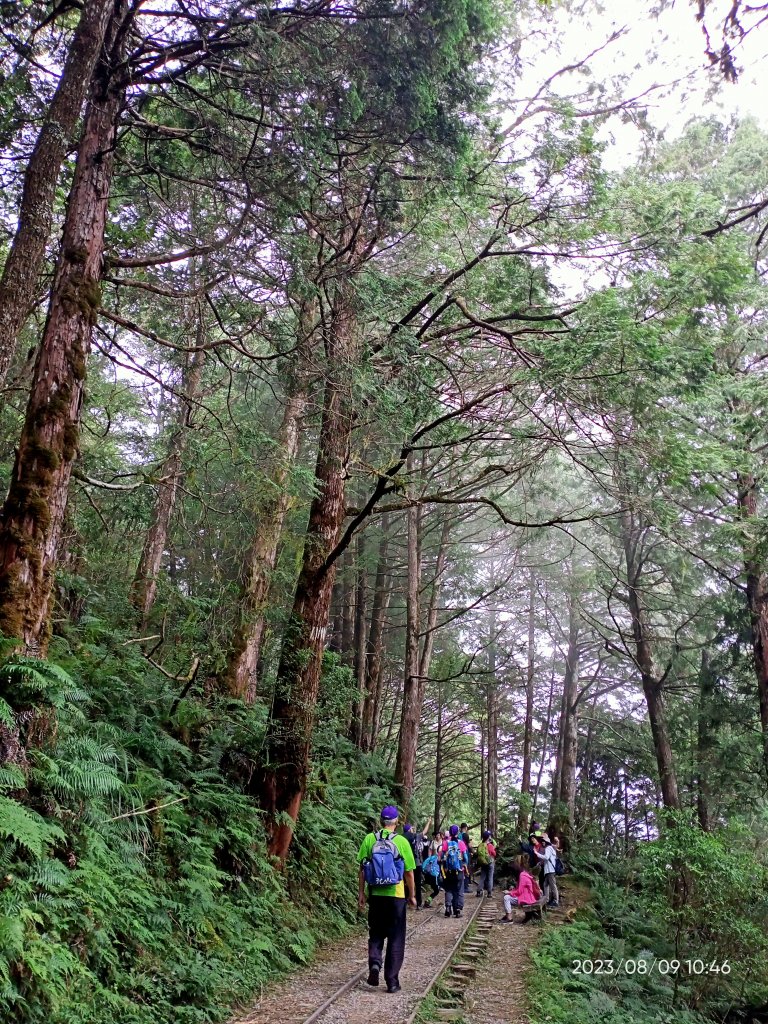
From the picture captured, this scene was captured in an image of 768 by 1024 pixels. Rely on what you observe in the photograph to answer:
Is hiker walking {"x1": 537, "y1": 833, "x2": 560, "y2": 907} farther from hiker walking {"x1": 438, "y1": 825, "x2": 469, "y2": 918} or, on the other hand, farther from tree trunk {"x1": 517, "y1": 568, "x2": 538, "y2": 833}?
tree trunk {"x1": 517, "y1": 568, "x2": 538, "y2": 833}

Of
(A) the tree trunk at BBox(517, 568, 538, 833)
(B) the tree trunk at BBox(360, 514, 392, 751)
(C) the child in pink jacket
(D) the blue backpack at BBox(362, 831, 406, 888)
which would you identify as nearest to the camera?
(D) the blue backpack at BBox(362, 831, 406, 888)

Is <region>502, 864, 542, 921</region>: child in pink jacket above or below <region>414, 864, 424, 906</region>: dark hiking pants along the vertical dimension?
above

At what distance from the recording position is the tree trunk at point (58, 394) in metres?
5.29

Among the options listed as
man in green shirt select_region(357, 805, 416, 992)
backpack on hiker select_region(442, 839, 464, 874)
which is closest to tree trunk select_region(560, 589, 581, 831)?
backpack on hiker select_region(442, 839, 464, 874)

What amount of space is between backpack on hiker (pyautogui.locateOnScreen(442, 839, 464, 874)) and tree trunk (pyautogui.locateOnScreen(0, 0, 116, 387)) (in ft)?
35.7

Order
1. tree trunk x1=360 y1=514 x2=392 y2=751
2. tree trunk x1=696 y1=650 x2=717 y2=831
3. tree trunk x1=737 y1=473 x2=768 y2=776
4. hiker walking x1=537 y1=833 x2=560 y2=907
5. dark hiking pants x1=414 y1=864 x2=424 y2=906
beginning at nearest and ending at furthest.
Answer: tree trunk x1=737 y1=473 x2=768 y2=776 < hiker walking x1=537 y1=833 x2=560 y2=907 < dark hiking pants x1=414 y1=864 x2=424 y2=906 < tree trunk x1=696 y1=650 x2=717 y2=831 < tree trunk x1=360 y1=514 x2=392 y2=751

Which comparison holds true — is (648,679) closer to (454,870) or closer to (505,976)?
(454,870)

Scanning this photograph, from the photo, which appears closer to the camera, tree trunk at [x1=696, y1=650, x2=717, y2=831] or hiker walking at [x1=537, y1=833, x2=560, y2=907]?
hiker walking at [x1=537, y1=833, x2=560, y2=907]

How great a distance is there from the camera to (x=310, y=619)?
31.2 feet

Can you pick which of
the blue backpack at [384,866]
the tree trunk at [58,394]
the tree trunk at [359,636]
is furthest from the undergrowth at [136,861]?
the tree trunk at [359,636]

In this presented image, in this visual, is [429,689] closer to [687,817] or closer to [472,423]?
[687,817]

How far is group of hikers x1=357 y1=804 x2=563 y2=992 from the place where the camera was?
6.81 m

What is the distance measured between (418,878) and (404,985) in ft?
30.2

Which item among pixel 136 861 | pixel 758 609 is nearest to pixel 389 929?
pixel 136 861
